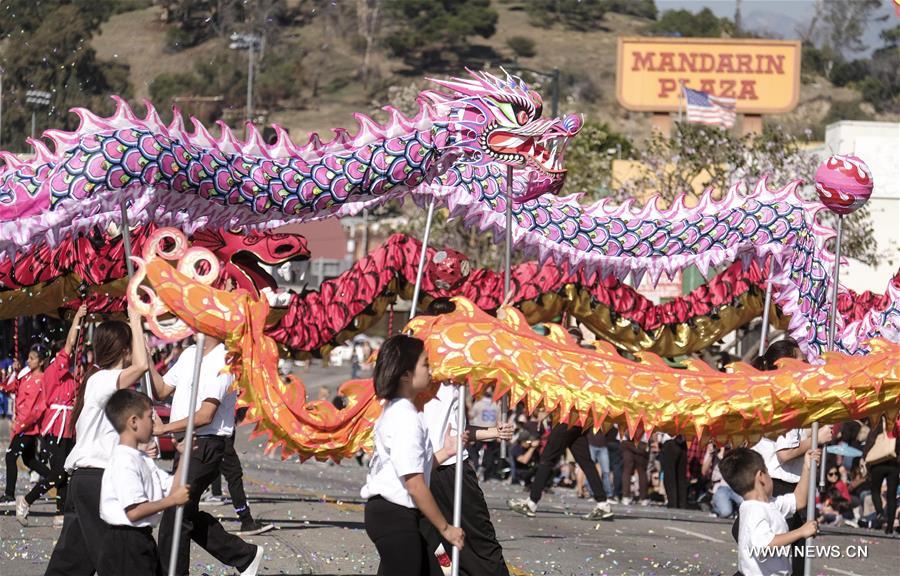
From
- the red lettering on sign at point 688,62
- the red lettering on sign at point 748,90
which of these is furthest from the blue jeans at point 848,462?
the red lettering on sign at point 748,90

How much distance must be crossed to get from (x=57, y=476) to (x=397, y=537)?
6462 millimetres

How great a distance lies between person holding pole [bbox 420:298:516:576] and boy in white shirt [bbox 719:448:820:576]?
1.15 meters

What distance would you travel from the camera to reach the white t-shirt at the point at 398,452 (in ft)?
21.1

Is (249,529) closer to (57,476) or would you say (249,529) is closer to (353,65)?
(57,476)

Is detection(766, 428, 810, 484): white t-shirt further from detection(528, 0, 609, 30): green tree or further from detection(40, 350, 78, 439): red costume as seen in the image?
detection(528, 0, 609, 30): green tree

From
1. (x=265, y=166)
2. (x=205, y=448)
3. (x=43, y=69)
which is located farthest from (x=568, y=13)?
(x=205, y=448)

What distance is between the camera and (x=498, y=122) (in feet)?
35.7

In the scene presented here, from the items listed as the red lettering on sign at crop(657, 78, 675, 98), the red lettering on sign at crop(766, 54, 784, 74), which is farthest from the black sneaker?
the red lettering on sign at crop(766, 54, 784, 74)

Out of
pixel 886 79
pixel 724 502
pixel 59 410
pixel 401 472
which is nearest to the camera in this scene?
pixel 401 472

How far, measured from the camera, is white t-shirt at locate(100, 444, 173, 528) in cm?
678

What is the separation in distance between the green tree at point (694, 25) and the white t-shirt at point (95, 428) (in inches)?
3972

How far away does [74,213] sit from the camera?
11.0 m

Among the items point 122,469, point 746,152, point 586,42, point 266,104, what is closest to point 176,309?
point 122,469

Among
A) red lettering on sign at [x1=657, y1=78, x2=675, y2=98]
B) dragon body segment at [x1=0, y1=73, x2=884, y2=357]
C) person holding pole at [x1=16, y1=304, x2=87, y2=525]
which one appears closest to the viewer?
dragon body segment at [x1=0, y1=73, x2=884, y2=357]
